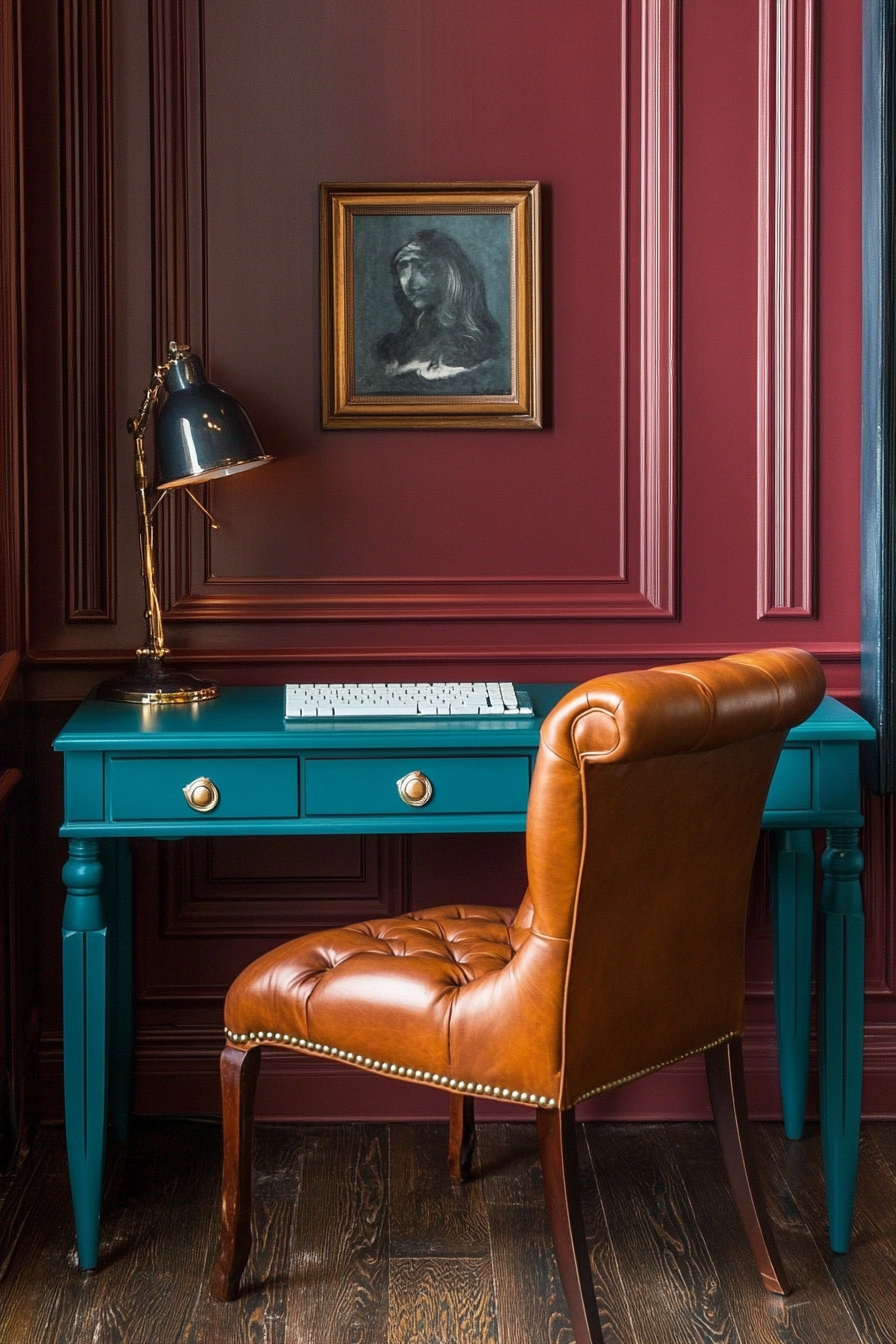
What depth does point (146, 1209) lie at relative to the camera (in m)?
2.15

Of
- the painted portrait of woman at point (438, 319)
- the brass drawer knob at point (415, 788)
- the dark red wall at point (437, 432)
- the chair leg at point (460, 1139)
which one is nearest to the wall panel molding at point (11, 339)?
the dark red wall at point (437, 432)

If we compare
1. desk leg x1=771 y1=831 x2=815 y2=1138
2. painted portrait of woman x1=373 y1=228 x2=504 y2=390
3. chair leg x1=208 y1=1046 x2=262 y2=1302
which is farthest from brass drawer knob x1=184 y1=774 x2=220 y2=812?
desk leg x1=771 y1=831 x2=815 y2=1138

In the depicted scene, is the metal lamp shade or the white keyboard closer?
the white keyboard

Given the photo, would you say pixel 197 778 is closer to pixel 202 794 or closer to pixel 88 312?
pixel 202 794

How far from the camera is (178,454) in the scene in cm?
216

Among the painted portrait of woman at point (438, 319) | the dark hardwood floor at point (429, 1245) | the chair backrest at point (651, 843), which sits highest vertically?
the painted portrait of woman at point (438, 319)

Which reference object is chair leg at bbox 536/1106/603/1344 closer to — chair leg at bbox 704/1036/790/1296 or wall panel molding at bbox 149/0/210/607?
chair leg at bbox 704/1036/790/1296

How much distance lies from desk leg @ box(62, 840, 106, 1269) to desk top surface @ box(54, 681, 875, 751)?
17 cm

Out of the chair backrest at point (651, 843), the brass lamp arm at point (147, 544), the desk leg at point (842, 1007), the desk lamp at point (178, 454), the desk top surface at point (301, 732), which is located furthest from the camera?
the brass lamp arm at point (147, 544)

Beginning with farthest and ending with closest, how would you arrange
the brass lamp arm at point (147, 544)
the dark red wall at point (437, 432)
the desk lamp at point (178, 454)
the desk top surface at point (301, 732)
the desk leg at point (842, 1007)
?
the dark red wall at point (437, 432)
the brass lamp arm at point (147, 544)
the desk lamp at point (178, 454)
the desk leg at point (842, 1007)
the desk top surface at point (301, 732)

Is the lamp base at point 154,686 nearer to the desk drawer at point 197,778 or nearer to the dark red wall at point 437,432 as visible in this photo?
the dark red wall at point 437,432

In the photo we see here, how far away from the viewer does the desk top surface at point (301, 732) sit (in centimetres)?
194

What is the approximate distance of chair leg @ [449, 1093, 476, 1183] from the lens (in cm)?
221

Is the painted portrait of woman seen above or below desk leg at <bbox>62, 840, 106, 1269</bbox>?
above
